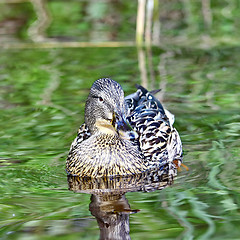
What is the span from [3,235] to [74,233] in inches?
25.1

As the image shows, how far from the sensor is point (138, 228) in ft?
18.6

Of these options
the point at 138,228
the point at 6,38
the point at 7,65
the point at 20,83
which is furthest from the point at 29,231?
the point at 6,38

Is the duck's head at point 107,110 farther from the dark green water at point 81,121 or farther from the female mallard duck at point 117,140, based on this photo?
the dark green water at point 81,121

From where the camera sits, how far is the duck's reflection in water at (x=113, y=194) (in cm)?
573

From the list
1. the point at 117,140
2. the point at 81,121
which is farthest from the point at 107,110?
the point at 81,121

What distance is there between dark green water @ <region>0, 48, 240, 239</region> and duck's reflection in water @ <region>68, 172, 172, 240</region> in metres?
0.08

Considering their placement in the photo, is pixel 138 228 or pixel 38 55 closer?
pixel 138 228

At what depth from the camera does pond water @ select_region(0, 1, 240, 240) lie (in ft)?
19.1

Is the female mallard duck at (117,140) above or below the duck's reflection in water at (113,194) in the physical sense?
above

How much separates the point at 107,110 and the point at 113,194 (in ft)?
3.18

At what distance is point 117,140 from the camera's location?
291 inches

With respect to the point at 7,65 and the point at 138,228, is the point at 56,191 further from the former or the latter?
the point at 7,65

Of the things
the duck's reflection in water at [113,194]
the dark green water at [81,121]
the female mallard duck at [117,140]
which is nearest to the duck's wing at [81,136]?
the female mallard duck at [117,140]

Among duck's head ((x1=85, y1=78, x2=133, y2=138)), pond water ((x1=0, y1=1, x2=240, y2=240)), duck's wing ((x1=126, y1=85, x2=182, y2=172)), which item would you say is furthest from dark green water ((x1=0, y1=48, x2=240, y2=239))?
duck's head ((x1=85, y1=78, x2=133, y2=138))
